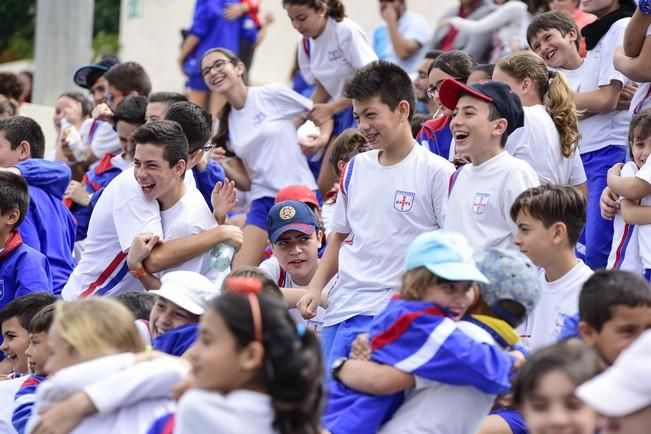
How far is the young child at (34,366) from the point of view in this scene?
5496 mm

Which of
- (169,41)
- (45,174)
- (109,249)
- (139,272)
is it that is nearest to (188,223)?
(139,272)

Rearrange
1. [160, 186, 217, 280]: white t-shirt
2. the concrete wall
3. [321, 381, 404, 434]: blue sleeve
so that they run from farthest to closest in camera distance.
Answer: the concrete wall
[160, 186, 217, 280]: white t-shirt
[321, 381, 404, 434]: blue sleeve

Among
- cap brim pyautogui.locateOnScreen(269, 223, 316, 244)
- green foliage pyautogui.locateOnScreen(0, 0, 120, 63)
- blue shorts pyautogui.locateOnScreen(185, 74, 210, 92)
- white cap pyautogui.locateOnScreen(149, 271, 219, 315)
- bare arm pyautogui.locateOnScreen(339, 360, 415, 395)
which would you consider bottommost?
green foliage pyautogui.locateOnScreen(0, 0, 120, 63)

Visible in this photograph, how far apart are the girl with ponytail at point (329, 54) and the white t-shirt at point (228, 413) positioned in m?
4.92

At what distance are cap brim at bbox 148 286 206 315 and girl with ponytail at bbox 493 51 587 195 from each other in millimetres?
2101

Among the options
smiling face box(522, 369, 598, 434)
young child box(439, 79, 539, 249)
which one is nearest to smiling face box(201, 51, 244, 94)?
young child box(439, 79, 539, 249)

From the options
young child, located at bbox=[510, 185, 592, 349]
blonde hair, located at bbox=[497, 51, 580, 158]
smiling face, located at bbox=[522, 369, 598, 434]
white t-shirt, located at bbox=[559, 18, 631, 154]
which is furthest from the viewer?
white t-shirt, located at bbox=[559, 18, 631, 154]

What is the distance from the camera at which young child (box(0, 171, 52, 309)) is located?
23.2ft

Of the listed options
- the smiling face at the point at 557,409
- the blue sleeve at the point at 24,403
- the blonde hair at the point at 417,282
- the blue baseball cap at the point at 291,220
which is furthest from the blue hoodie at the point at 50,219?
the smiling face at the point at 557,409

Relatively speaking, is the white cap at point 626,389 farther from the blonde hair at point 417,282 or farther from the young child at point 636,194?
the young child at point 636,194

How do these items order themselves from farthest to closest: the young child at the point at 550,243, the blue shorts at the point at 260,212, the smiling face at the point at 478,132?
the blue shorts at the point at 260,212 → the smiling face at the point at 478,132 → the young child at the point at 550,243

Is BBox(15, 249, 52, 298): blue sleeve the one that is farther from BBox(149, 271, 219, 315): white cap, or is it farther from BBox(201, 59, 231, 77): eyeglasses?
BBox(201, 59, 231, 77): eyeglasses

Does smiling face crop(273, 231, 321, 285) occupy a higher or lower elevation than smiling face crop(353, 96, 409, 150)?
lower

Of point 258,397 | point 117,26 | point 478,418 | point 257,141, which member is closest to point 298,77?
point 257,141
